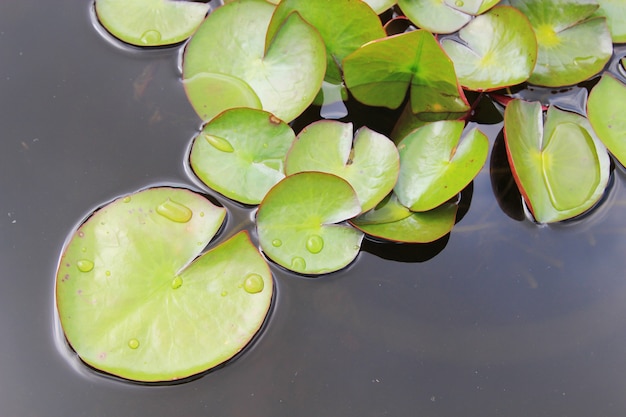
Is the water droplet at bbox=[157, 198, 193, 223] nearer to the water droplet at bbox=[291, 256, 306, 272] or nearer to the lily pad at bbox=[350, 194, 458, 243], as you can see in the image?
the water droplet at bbox=[291, 256, 306, 272]

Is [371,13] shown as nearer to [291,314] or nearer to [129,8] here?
[129,8]

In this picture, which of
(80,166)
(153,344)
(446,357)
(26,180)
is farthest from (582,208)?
(26,180)

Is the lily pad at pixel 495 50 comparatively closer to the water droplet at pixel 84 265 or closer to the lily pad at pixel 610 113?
the lily pad at pixel 610 113

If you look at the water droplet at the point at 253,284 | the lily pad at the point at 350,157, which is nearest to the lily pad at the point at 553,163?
the lily pad at the point at 350,157

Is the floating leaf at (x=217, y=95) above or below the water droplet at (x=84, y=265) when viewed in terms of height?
above

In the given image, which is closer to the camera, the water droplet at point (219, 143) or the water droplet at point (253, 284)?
the water droplet at point (253, 284)

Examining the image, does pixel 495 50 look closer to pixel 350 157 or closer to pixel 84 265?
pixel 350 157

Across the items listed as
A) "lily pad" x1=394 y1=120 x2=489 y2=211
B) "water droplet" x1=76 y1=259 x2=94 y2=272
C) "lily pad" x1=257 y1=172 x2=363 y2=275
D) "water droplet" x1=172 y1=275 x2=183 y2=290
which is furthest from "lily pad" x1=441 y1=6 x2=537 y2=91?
"water droplet" x1=76 y1=259 x2=94 y2=272
